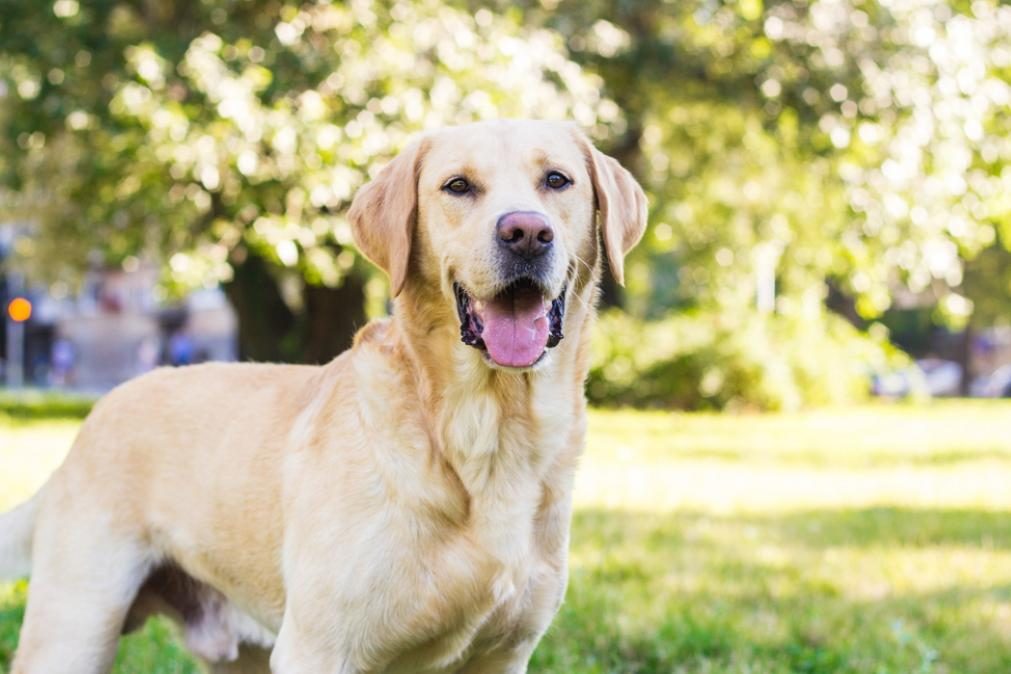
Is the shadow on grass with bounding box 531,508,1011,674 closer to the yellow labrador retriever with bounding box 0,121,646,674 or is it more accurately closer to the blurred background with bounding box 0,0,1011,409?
the yellow labrador retriever with bounding box 0,121,646,674

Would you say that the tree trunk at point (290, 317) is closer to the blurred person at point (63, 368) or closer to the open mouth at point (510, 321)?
the open mouth at point (510, 321)

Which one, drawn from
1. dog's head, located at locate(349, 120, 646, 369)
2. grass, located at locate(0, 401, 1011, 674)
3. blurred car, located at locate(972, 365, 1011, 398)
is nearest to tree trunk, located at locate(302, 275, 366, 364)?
grass, located at locate(0, 401, 1011, 674)

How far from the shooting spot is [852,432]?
1594 centimetres

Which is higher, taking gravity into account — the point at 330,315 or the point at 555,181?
the point at 555,181

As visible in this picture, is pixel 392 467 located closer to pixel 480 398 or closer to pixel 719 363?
pixel 480 398

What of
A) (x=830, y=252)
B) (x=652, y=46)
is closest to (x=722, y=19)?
(x=652, y=46)

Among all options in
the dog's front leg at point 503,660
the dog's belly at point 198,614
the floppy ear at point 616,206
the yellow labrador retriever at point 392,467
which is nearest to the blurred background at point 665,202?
the dog's front leg at point 503,660

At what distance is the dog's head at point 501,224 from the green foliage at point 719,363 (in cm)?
1607

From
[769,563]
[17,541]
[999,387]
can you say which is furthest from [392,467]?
[999,387]

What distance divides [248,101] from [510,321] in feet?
25.6

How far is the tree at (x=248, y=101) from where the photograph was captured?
10.5m

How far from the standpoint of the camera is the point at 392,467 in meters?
3.12

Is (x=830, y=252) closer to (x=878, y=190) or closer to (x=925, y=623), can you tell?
(x=878, y=190)

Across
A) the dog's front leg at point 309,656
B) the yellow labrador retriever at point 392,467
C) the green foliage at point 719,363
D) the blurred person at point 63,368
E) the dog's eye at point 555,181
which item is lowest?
the blurred person at point 63,368
